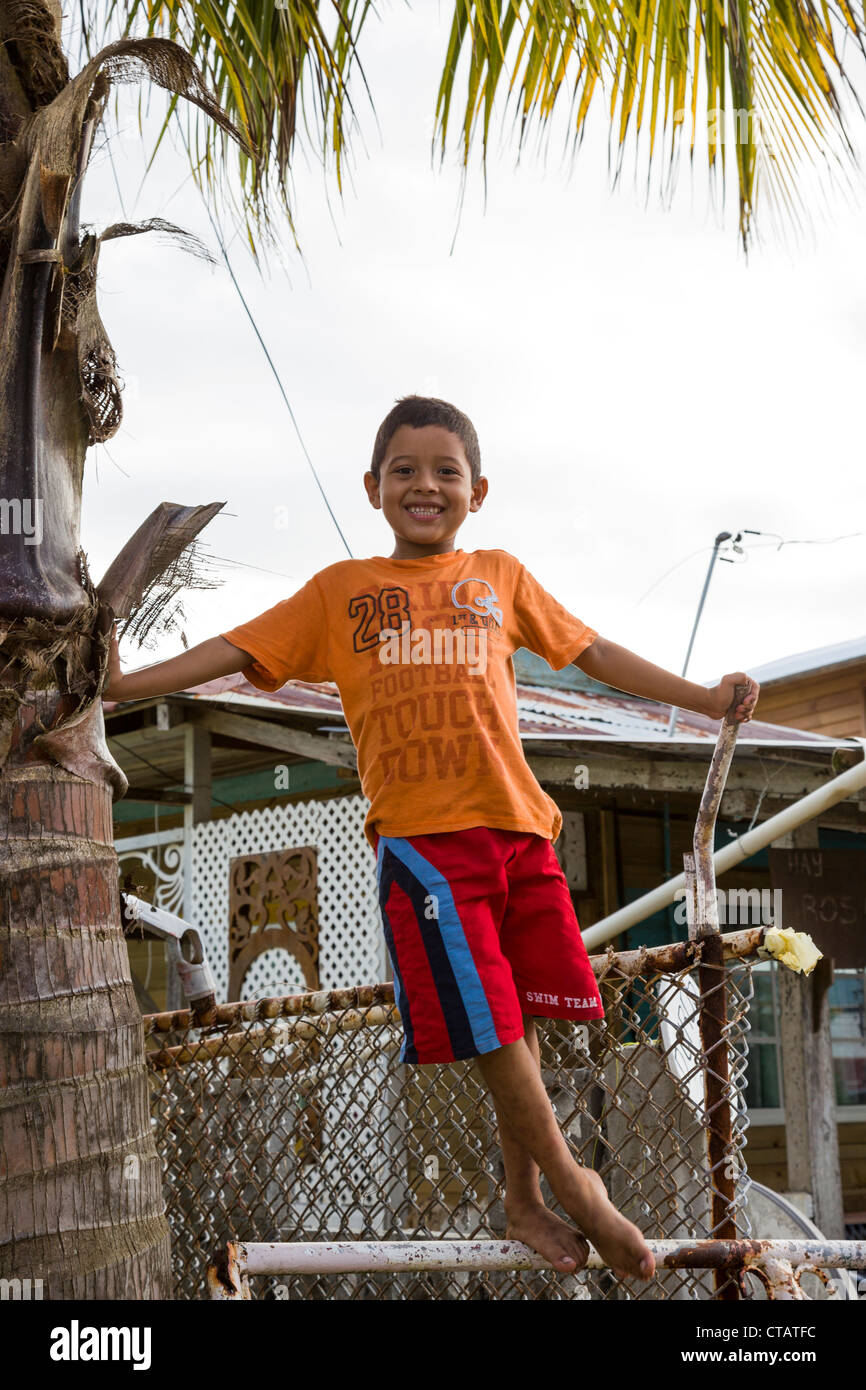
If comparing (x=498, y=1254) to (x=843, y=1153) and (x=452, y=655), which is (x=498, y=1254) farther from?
(x=843, y=1153)

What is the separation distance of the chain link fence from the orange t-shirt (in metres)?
0.45

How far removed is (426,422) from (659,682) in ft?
2.38

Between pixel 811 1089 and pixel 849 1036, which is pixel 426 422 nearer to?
pixel 811 1089

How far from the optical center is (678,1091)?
94.6 inches

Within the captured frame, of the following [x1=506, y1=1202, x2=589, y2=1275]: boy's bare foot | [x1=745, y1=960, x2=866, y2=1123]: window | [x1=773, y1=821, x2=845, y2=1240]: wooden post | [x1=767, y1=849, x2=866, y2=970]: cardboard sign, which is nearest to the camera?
[x1=506, y1=1202, x2=589, y2=1275]: boy's bare foot

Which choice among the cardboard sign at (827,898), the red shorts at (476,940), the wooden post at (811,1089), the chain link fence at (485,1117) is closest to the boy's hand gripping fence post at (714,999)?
the chain link fence at (485,1117)

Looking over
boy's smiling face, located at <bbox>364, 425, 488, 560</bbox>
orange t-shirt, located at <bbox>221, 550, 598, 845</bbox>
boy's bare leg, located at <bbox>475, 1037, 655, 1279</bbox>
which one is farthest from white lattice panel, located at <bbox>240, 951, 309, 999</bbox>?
boy's bare leg, located at <bbox>475, 1037, 655, 1279</bbox>

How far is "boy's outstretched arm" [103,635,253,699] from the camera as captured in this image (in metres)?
2.41

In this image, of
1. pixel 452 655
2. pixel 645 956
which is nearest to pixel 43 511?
pixel 452 655

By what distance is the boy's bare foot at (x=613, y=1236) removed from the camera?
6.86 feet

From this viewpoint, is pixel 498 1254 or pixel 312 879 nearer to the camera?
pixel 498 1254

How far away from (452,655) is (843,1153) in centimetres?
993

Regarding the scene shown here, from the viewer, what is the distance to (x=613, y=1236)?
2.11 metres

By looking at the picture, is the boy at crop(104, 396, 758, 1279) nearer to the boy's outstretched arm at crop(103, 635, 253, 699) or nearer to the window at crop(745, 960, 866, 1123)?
the boy's outstretched arm at crop(103, 635, 253, 699)
